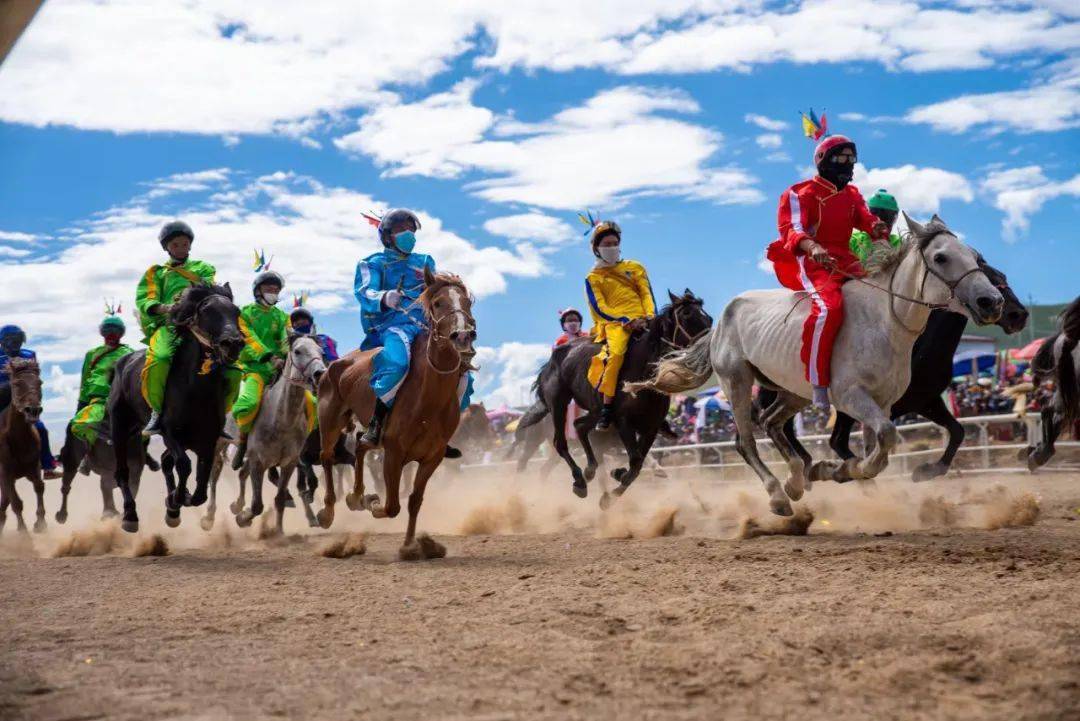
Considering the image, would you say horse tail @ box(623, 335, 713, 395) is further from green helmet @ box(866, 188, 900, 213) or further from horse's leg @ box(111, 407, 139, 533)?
horse's leg @ box(111, 407, 139, 533)

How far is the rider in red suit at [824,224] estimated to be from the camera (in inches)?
359

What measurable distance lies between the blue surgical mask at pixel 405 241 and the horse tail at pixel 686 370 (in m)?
2.88

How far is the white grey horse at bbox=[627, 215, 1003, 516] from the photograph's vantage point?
8312 millimetres

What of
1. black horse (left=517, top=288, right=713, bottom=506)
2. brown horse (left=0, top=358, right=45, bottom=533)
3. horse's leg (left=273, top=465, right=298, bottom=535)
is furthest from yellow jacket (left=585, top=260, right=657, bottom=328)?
brown horse (left=0, top=358, right=45, bottom=533)

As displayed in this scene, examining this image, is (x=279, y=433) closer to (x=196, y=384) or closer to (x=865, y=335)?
(x=196, y=384)

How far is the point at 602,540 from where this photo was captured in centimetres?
1011

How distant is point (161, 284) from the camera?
1214 cm

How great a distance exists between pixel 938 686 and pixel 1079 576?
2617mm

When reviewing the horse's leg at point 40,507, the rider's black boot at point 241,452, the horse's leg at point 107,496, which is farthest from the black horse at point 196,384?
the horse's leg at point 40,507

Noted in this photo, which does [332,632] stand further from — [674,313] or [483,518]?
[674,313]

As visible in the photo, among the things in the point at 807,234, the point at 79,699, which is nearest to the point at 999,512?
the point at 807,234

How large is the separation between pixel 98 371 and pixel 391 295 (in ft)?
24.1

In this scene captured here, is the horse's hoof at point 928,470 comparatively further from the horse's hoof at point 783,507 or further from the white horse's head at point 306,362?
the white horse's head at point 306,362

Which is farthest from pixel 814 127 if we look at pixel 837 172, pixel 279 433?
pixel 279 433
